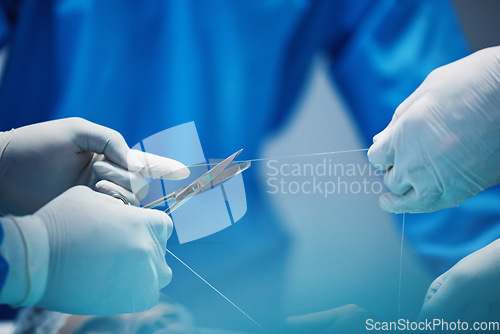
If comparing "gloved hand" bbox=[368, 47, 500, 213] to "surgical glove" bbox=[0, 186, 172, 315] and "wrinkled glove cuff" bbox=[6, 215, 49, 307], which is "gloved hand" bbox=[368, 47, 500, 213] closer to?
"surgical glove" bbox=[0, 186, 172, 315]

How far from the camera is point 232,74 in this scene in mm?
1192

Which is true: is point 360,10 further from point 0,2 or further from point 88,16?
point 0,2

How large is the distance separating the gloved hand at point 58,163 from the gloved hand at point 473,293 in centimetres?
73

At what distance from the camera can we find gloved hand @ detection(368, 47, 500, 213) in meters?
0.89

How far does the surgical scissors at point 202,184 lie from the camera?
0.95m

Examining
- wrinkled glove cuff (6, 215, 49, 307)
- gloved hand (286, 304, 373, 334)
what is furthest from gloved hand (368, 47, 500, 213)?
wrinkled glove cuff (6, 215, 49, 307)

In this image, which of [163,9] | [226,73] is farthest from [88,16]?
[226,73]

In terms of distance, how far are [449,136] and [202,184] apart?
0.56 metres

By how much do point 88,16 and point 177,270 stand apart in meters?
0.79

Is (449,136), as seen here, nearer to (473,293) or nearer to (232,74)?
(473,293)

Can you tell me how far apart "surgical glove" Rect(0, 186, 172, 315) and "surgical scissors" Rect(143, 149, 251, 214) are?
6cm

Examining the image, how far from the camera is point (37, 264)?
0.72 metres

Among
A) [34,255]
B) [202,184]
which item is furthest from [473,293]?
[34,255]

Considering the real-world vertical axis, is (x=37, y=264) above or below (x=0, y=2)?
below
